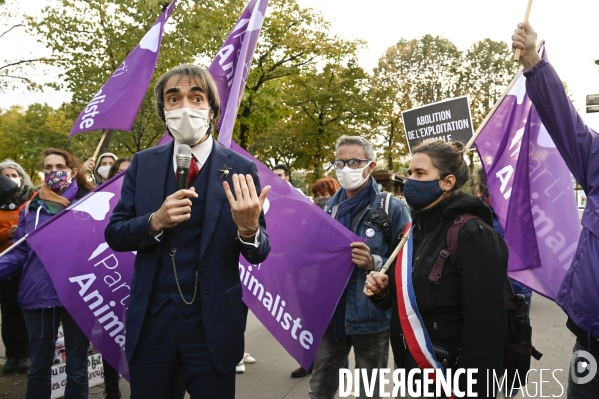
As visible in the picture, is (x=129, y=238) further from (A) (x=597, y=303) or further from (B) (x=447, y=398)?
(A) (x=597, y=303)

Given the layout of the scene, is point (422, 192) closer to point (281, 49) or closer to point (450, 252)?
point (450, 252)

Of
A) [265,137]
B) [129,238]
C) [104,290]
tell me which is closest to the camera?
[129,238]

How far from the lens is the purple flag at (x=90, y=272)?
10.1 ft

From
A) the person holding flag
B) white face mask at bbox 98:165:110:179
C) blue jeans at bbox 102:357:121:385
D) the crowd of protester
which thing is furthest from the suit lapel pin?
white face mask at bbox 98:165:110:179

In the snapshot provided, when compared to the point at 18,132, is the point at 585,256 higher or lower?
lower

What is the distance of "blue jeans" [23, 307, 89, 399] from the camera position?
331 centimetres

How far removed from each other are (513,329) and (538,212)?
1.10m

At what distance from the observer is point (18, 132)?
116ft

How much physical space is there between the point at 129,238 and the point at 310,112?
70.0 feet

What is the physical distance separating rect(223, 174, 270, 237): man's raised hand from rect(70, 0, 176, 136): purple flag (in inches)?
103

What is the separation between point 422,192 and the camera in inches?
97.0

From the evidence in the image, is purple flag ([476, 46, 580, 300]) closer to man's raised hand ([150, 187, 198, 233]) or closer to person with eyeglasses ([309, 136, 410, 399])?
person with eyeglasses ([309, 136, 410, 399])

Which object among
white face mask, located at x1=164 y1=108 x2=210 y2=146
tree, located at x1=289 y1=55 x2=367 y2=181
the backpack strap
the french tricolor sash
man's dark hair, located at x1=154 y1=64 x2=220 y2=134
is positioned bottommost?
the french tricolor sash

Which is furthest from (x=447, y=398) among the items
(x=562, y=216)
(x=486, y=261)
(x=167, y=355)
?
(x=562, y=216)
